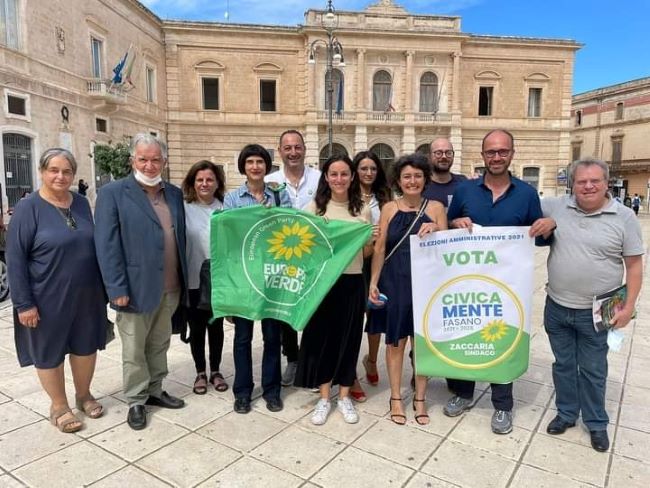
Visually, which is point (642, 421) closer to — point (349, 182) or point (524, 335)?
point (524, 335)

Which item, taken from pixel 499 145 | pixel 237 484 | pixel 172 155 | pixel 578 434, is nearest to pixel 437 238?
pixel 499 145

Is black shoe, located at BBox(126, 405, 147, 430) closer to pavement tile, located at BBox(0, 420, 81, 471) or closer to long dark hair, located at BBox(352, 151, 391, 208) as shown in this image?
pavement tile, located at BBox(0, 420, 81, 471)

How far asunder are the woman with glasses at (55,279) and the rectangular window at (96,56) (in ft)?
65.0

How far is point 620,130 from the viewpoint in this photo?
144 ft

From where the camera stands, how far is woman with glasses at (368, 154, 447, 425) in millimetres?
3191

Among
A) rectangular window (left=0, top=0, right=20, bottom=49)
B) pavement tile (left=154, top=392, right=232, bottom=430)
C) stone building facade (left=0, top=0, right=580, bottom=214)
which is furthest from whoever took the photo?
stone building facade (left=0, top=0, right=580, bottom=214)

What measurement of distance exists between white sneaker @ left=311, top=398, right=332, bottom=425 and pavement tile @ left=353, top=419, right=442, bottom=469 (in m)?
0.32

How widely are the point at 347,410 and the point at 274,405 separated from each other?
0.55m

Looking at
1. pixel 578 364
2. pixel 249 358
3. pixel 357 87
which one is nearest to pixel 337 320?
pixel 249 358

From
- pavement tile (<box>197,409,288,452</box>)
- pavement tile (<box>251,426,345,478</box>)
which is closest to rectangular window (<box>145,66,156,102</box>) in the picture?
A: pavement tile (<box>197,409,288,452</box>)

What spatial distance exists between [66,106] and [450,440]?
64.1 ft

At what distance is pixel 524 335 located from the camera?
3.15 metres

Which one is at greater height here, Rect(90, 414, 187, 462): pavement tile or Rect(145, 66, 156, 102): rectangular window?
Rect(145, 66, 156, 102): rectangular window

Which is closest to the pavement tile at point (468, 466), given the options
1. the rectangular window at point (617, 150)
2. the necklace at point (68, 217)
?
the necklace at point (68, 217)
